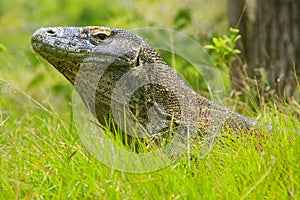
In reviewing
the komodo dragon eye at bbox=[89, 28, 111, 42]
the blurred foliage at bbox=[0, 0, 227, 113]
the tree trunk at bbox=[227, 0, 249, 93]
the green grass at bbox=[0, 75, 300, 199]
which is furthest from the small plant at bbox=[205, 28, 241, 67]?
the blurred foliage at bbox=[0, 0, 227, 113]

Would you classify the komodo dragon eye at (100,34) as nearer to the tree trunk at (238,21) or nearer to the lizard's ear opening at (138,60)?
the lizard's ear opening at (138,60)

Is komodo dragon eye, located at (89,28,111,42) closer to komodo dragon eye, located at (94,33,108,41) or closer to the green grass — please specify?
komodo dragon eye, located at (94,33,108,41)

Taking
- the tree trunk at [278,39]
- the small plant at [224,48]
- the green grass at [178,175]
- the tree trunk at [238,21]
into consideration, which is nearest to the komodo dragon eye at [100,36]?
the green grass at [178,175]

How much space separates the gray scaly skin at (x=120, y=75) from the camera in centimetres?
451

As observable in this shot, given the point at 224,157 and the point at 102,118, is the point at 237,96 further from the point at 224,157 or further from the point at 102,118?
the point at 224,157

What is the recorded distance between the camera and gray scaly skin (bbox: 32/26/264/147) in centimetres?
451

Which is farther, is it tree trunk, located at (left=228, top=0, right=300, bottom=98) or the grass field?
tree trunk, located at (left=228, top=0, right=300, bottom=98)

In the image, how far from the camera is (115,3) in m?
10.7

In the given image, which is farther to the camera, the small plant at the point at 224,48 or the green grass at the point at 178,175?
the small plant at the point at 224,48

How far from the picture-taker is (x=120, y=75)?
455 centimetres

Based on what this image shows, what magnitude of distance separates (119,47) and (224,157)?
1.16 m

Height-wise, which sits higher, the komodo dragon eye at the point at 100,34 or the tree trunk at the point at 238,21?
the komodo dragon eye at the point at 100,34

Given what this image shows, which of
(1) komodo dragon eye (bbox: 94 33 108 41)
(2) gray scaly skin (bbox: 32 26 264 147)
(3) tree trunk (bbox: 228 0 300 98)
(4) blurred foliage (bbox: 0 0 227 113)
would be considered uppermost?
(1) komodo dragon eye (bbox: 94 33 108 41)

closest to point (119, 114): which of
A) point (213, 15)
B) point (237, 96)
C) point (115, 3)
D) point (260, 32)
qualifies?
point (237, 96)
